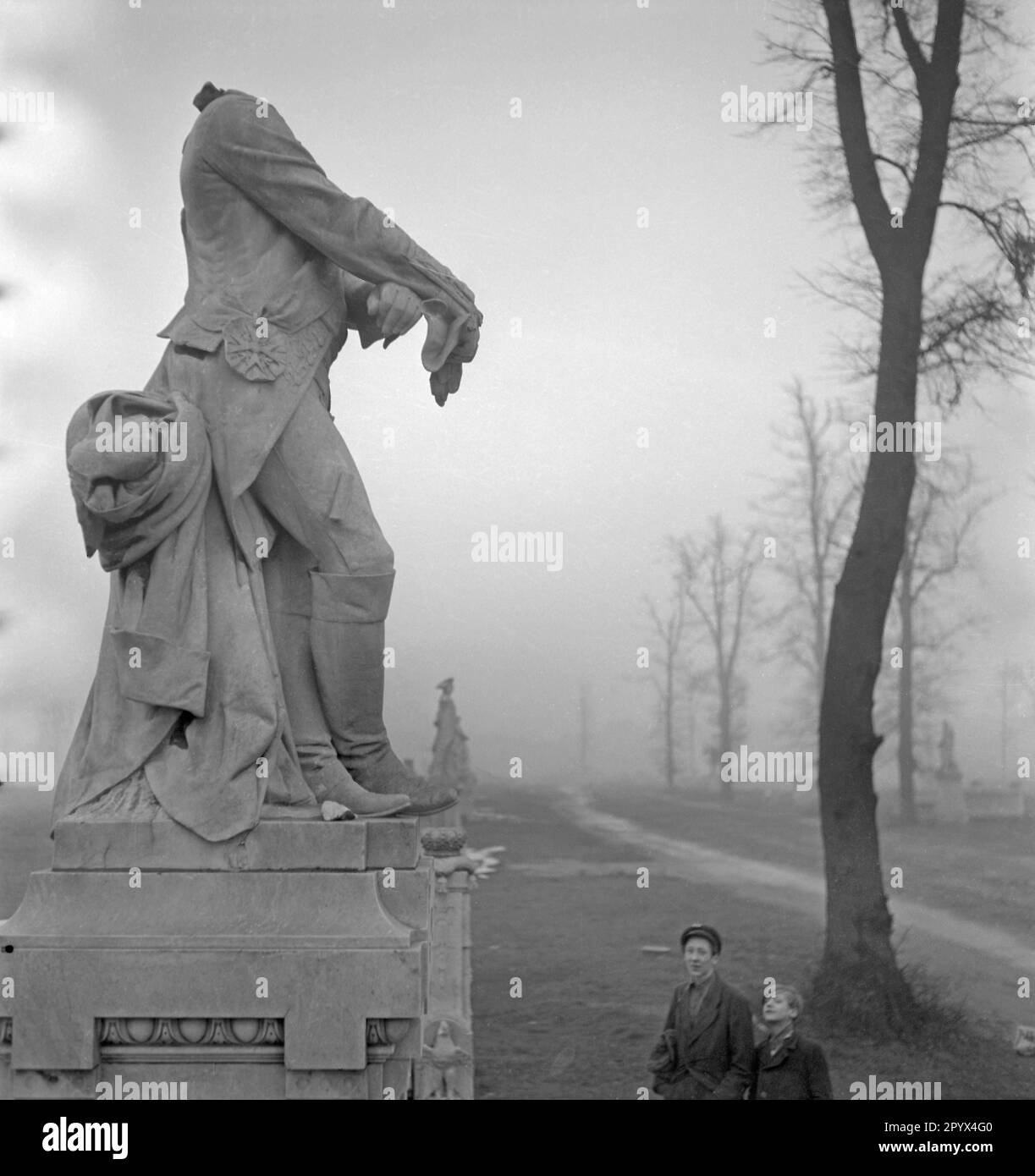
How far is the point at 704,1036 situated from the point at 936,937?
5207 millimetres

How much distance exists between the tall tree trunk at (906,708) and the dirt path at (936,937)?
6.56 feet

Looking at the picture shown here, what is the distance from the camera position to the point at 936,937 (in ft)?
29.3

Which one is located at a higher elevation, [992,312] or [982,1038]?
[992,312]

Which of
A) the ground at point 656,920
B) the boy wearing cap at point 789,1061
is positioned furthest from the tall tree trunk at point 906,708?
the boy wearing cap at point 789,1061

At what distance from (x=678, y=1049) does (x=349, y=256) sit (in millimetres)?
2597

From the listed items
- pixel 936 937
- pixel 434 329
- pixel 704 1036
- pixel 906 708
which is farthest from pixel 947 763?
pixel 434 329

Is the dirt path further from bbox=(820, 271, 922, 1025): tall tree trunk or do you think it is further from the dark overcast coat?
the dark overcast coat

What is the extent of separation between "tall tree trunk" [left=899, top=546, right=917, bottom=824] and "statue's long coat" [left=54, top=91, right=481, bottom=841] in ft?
25.2

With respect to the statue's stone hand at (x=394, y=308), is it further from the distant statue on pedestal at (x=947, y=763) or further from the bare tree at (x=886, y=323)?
the distant statue on pedestal at (x=947, y=763)

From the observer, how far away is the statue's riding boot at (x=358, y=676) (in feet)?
12.1

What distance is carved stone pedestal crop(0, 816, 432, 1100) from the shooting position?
126 inches
